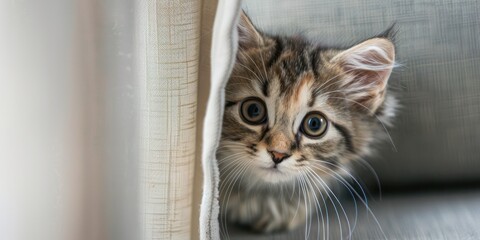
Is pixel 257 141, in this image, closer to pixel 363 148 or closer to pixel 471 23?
pixel 363 148

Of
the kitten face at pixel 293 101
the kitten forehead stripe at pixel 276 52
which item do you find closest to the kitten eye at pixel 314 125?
the kitten face at pixel 293 101

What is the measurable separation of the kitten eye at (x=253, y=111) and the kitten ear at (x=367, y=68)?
14 centimetres

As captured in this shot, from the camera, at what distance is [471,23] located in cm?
100

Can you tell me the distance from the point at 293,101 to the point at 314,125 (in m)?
0.05

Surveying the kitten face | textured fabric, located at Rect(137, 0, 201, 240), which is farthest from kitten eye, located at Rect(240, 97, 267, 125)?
textured fabric, located at Rect(137, 0, 201, 240)

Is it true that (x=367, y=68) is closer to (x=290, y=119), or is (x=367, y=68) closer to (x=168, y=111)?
(x=290, y=119)

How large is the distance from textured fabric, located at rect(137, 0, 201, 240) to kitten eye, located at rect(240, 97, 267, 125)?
12cm

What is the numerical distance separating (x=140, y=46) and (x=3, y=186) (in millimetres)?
263

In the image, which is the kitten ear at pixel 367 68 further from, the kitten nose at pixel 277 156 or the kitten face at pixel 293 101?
the kitten nose at pixel 277 156

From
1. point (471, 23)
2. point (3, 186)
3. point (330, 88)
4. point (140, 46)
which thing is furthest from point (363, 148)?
point (3, 186)

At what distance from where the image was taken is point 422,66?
3.29 ft

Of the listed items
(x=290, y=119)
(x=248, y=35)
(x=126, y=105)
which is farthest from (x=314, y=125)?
(x=126, y=105)

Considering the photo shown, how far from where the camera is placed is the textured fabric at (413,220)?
3.11ft

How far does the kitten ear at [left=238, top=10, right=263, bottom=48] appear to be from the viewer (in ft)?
2.89
